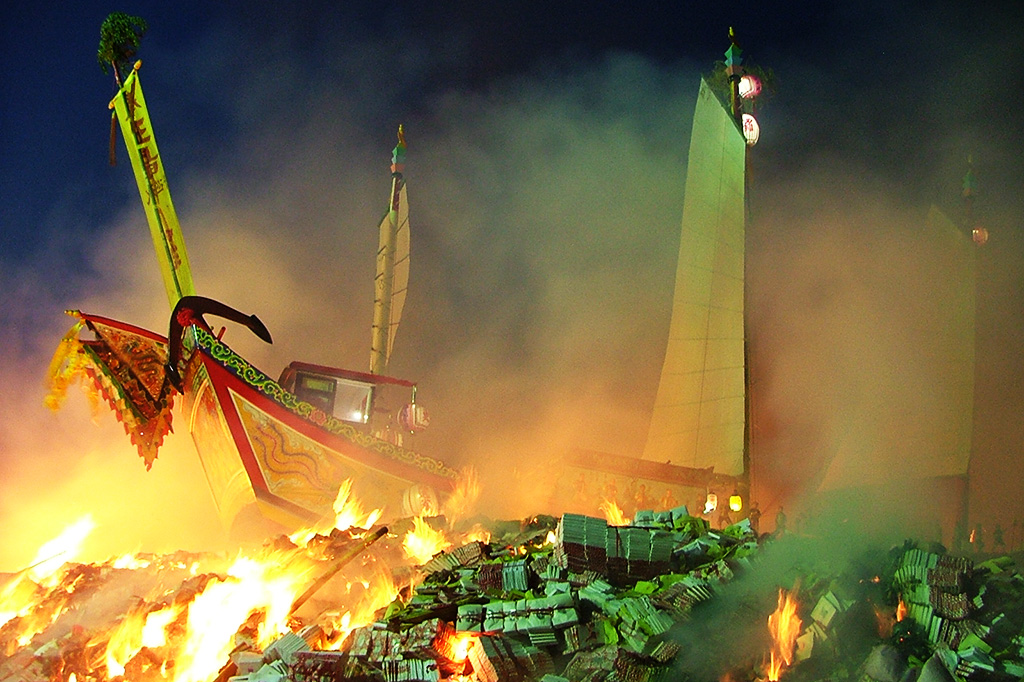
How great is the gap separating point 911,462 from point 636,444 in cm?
887

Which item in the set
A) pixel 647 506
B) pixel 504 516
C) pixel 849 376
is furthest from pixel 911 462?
pixel 504 516

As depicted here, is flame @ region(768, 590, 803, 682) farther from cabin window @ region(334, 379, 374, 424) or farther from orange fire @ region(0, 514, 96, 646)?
cabin window @ region(334, 379, 374, 424)

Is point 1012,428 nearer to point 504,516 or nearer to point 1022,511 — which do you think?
point 1022,511

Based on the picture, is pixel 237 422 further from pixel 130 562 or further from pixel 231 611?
pixel 231 611

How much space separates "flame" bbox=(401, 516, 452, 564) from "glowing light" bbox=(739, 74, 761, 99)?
1814cm

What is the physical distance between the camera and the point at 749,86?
2233 cm

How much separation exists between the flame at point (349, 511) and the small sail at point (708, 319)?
888 centimetres

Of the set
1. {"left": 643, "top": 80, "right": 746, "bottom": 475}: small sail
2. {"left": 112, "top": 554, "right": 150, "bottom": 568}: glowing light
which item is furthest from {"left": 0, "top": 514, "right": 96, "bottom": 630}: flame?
{"left": 643, "top": 80, "right": 746, "bottom": 475}: small sail

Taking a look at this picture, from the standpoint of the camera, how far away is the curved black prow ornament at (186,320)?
11.9 metres

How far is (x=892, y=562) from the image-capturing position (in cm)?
671

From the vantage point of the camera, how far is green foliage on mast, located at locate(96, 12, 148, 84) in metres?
13.4

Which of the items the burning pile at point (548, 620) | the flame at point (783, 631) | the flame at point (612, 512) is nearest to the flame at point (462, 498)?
the flame at point (612, 512)

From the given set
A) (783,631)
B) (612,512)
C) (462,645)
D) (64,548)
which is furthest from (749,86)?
(64,548)

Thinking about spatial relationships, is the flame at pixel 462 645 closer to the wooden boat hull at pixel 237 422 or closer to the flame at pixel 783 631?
the flame at pixel 783 631
